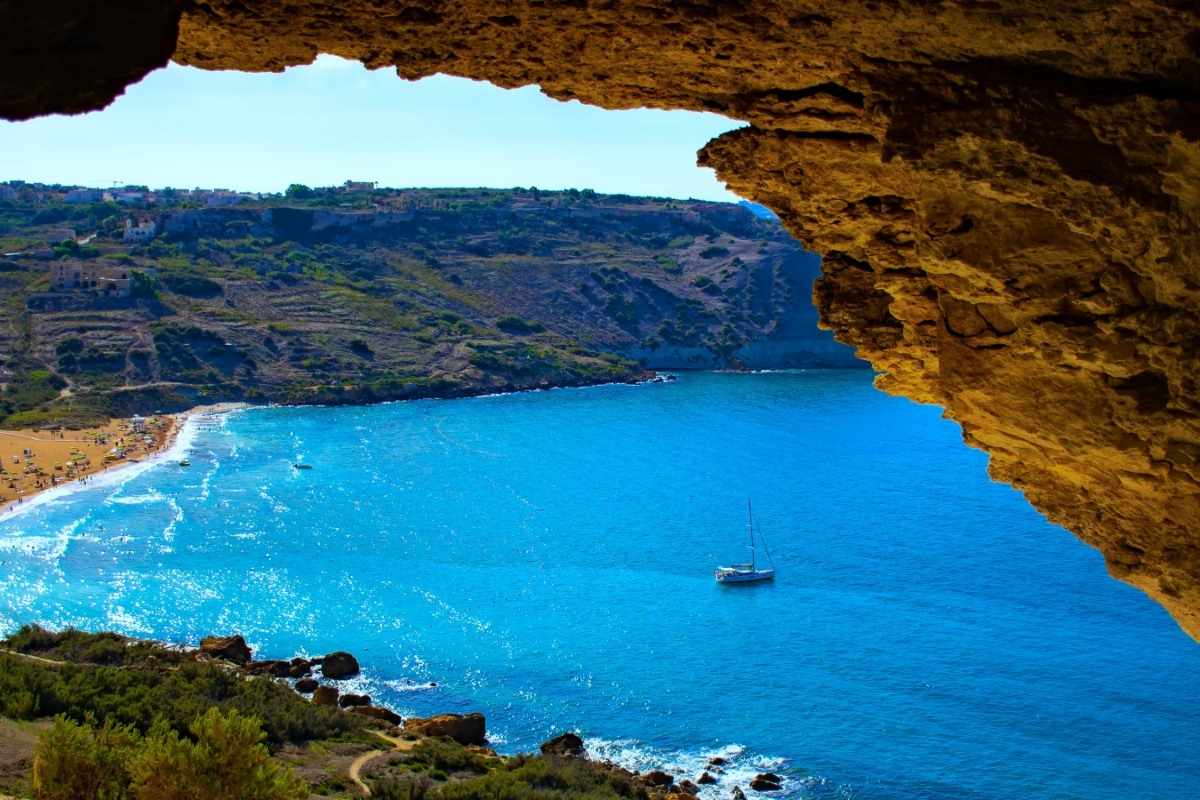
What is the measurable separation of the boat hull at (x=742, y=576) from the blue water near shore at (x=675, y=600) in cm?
73

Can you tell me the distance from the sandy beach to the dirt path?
36.1 metres

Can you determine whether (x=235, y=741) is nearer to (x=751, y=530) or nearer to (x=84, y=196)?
(x=751, y=530)

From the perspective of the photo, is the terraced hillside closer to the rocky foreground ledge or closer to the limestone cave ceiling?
the rocky foreground ledge

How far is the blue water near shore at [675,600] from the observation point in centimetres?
2716

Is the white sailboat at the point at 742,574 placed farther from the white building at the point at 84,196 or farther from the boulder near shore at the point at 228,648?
the white building at the point at 84,196

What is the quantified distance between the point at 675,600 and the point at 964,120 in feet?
120

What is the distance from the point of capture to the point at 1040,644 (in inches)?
1359

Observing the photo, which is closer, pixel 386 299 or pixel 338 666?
pixel 338 666

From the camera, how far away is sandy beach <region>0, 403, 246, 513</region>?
54281mm

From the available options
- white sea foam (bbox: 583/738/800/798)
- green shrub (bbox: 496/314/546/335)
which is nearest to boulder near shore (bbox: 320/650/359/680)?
white sea foam (bbox: 583/738/800/798)

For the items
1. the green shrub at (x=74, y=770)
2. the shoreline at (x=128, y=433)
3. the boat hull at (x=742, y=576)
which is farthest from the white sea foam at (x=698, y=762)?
the shoreline at (x=128, y=433)

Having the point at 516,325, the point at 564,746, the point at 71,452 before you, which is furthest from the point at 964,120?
the point at 516,325

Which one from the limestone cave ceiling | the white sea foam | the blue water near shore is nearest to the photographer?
the limestone cave ceiling

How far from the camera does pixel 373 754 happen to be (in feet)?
69.1
